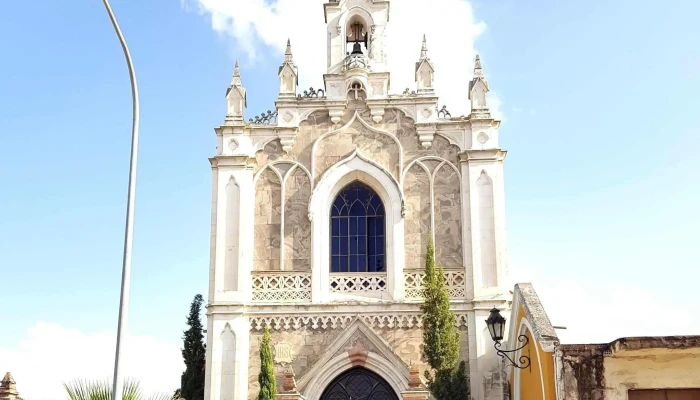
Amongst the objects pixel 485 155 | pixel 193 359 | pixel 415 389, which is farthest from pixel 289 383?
pixel 485 155

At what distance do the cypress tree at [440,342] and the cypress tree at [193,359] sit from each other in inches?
240

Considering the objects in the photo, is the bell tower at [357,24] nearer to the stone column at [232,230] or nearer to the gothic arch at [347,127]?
the gothic arch at [347,127]

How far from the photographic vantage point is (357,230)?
22922 millimetres

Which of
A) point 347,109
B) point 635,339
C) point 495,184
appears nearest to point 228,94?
point 347,109

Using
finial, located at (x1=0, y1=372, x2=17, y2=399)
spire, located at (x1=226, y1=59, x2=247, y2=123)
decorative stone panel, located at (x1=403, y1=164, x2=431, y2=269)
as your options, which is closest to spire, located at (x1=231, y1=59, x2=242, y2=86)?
spire, located at (x1=226, y1=59, x2=247, y2=123)

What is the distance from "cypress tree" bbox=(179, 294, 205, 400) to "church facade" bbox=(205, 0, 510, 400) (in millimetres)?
796

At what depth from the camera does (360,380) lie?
2145cm

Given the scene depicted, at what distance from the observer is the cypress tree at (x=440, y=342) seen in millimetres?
19859

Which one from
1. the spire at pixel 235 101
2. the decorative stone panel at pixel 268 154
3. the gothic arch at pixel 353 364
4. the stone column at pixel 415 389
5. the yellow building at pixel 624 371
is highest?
the spire at pixel 235 101

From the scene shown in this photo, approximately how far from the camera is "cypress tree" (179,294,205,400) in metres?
21.9

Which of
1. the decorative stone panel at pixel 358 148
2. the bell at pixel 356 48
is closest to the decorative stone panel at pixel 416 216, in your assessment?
the decorative stone panel at pixel 358 148

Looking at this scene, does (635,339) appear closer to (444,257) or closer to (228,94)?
(444,257)

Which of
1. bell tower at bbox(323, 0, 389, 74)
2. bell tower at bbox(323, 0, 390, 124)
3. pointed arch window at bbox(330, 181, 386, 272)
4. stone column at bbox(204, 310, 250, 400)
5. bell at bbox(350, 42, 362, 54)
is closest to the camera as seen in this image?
stone column at bbox(204, 310, 250, 400)

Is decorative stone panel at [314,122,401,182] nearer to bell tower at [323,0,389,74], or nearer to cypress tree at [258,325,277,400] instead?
bell tower at [323,0,389,74]
